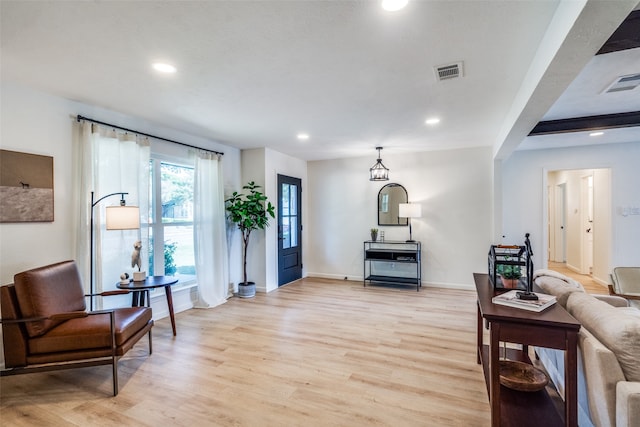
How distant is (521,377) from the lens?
6.66 feet

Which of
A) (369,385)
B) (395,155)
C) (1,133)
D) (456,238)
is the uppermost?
(395,155)

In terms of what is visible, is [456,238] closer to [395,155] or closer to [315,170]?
[395,155]

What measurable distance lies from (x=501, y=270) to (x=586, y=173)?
6.08 metres

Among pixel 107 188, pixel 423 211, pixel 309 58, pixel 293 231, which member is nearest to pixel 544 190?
pixel 423 211

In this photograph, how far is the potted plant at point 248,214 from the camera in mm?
4742

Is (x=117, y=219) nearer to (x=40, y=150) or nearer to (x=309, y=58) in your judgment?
(x=40, y=150)

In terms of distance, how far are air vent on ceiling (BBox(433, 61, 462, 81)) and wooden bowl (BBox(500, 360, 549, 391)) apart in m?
2.27

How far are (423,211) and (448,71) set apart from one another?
344cm

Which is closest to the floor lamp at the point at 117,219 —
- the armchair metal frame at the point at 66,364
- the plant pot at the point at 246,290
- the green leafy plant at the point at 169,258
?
the armchair metal frame at the point at 66,364

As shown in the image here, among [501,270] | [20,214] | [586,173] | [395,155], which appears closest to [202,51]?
[20,214]

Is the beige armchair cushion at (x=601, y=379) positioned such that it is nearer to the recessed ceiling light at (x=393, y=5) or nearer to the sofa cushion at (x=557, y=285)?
the sofa cushion at (x=557, y=285)

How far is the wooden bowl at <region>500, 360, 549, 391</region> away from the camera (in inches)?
76.4

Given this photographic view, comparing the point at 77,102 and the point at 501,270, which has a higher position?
the point at 77,102

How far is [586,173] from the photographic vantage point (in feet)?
20.7
